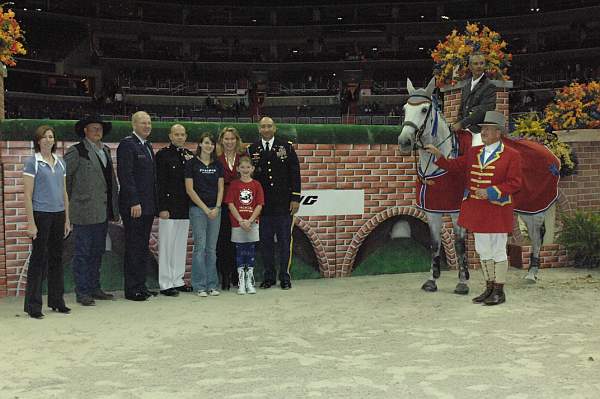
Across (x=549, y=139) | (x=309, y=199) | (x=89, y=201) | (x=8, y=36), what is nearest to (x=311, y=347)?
(x=89, y=201)

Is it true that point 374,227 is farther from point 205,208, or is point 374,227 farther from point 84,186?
point 84,186

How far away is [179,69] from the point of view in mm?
32438

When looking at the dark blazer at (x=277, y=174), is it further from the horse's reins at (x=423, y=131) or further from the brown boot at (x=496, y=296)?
the brown boot at (x=496, y=296)

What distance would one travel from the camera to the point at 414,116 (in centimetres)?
638

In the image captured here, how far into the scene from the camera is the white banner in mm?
7586

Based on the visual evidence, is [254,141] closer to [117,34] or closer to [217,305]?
[217,305]

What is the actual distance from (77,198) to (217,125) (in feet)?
6.29

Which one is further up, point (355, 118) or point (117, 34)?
point (117, 34)

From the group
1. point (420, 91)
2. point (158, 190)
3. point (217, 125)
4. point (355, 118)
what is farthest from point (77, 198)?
point (355, 118)

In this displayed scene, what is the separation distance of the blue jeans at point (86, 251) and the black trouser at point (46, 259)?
38 cm

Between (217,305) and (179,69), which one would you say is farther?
(179,69)

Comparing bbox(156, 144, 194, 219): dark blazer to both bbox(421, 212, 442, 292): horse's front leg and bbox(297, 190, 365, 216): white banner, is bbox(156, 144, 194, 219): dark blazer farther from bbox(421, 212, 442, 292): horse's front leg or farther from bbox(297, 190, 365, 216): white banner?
bbox(421, 212, 442, 292): horse's front leg

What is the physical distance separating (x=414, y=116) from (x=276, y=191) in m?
1.71

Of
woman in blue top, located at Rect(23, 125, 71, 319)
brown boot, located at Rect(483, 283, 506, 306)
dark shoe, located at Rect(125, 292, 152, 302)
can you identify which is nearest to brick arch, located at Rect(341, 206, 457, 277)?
brown boot, located at Rect(483, 283, 506, 306)
